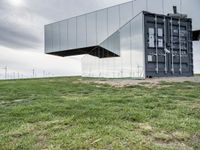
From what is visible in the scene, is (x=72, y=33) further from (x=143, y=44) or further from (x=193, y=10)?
(x=193, y=10)

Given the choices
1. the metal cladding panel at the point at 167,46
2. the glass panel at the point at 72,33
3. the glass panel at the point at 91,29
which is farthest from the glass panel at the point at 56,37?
the metal cladding panel at the point at 167,46

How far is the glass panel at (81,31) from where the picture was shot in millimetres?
19719

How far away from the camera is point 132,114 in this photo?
342 centimetres

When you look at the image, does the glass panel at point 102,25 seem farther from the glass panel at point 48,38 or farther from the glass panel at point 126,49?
the glass panel at point 48,38

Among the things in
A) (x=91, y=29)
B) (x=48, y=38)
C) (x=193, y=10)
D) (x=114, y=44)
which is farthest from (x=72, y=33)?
(x=193, y=10)

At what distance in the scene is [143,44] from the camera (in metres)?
12.9

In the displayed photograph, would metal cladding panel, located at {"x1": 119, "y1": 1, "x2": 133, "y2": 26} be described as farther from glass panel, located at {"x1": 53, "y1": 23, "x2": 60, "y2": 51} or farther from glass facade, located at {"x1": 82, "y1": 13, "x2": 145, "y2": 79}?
glass panel, located at {"x1": 53, "y1": 23, "x2": 60, "y2": 51}

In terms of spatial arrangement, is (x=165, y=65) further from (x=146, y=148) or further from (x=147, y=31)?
(x=146, y=148)

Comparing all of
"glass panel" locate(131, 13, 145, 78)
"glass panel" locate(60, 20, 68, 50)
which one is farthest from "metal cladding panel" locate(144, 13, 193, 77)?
"glass panel" locate(60, 20, 68, 50)

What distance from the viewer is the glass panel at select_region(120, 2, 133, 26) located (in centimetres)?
1648

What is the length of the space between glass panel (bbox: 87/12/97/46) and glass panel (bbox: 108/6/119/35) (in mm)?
1599

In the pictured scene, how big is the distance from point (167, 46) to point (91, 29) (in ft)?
24.6

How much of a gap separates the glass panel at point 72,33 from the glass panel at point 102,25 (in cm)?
295

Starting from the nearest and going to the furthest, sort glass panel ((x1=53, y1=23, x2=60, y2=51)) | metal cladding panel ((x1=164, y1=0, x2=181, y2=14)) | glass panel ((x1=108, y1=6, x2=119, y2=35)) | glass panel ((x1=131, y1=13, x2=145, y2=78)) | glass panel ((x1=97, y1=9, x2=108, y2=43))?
glass panel ((x1=131, y1=13, x2=145, y2=78)) → metal cladding panel ((x1=164, y1=0, x2=181, y2=14)) → glass panel ((x1=108, y1=6, x2=119, y2=35)) → glass panel ((x1=97, y1=9, x2=108, y2=43)) → glass panel ((x1=53, y1=23, x2=60, y2=51))
